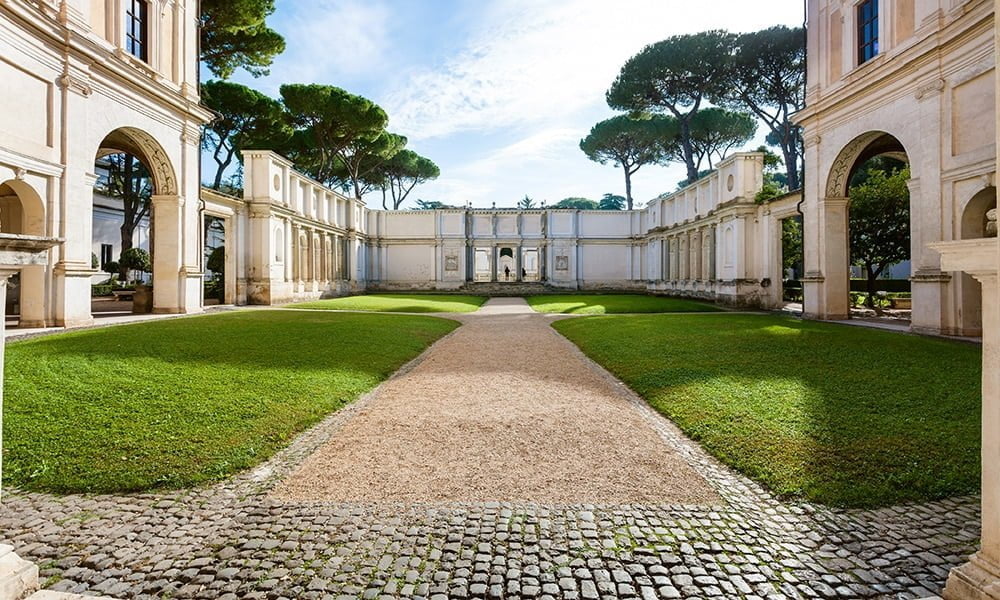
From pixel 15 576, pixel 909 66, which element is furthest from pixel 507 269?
pixel 15 576

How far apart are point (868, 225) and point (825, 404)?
17.7 meters

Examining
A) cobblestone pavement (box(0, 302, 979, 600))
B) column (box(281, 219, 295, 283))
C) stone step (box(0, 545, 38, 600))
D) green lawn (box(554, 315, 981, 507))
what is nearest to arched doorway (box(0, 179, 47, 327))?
cobblestone pavement (box(0, 302, 979, 600))

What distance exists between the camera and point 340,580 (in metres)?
2.63

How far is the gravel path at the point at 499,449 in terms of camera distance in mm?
3756

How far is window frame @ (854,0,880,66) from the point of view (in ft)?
43.8

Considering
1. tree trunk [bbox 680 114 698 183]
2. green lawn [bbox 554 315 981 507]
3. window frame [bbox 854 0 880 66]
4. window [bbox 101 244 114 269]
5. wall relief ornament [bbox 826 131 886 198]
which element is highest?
tree trunk [bbox 680 114 698 183]

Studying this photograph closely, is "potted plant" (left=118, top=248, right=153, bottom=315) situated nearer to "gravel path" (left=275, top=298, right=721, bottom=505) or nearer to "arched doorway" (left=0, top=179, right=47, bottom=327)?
"arched doorway" (left=0, top=179, right=47, bottom=327)

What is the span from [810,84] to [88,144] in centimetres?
2052

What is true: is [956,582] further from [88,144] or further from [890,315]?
[890,315]

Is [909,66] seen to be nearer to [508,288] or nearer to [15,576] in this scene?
[15,576]

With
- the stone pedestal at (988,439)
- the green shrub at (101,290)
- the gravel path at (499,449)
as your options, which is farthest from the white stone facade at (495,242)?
the stone pedestal at (988,439)

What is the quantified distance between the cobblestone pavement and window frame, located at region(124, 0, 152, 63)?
15582mm

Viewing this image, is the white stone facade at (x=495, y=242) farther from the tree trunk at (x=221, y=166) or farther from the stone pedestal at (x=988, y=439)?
the stone pedestal at (x=988, y=439)

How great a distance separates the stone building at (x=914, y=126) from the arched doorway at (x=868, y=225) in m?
0.05
